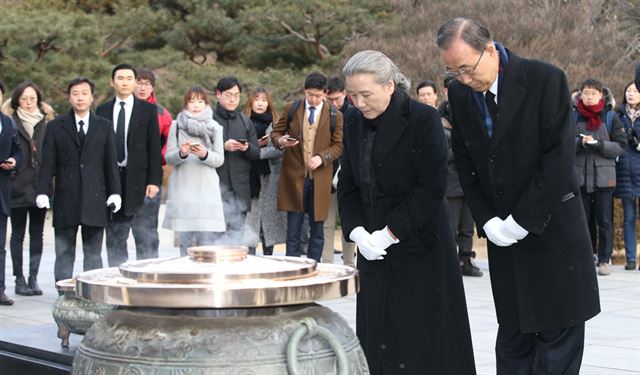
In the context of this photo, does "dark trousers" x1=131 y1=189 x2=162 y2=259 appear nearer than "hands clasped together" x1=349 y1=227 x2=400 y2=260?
No

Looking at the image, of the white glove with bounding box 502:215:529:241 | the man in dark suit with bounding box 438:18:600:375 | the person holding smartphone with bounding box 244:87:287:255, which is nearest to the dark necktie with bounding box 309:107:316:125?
the person holding smartphone with bounding box 244:87:287:255

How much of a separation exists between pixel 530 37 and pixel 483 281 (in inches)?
396

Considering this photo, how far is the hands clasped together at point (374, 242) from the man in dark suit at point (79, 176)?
3794mm

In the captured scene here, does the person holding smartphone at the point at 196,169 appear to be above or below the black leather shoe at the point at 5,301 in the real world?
above

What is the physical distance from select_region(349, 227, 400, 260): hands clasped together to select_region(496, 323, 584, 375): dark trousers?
0.60 meters

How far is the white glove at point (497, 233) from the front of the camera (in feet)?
13.6

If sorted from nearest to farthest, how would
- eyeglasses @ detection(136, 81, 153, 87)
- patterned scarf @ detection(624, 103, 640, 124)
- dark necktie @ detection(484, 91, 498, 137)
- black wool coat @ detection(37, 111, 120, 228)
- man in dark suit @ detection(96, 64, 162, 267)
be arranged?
dark necktie @ detection(484, 91, 498, 137) < black wool coat @ detection(37, 111, 120, 228) < man in dark suit @ detection(96, 64, 162, 267) < eyeglasses @ detection(136, 81, 153, 87) < patterned scarf @ detection(624, 103, 640, 124)

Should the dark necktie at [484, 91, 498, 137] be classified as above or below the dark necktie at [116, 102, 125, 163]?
below

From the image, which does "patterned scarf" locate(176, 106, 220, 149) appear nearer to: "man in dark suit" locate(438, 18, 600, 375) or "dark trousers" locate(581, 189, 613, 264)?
"dark trousers" locate(581, 189, 613, 264)

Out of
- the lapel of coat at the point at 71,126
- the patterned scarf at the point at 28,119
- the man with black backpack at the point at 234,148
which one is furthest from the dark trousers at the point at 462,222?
the patterned scarf at the point at 28,119

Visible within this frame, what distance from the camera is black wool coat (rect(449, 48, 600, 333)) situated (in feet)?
13.5

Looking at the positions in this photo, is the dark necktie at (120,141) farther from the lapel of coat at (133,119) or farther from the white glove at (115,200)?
the white glove at (115,200)

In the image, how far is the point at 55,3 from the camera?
65.7 ft

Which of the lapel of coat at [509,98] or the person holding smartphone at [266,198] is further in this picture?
the person holding smartphone at [266,198]
